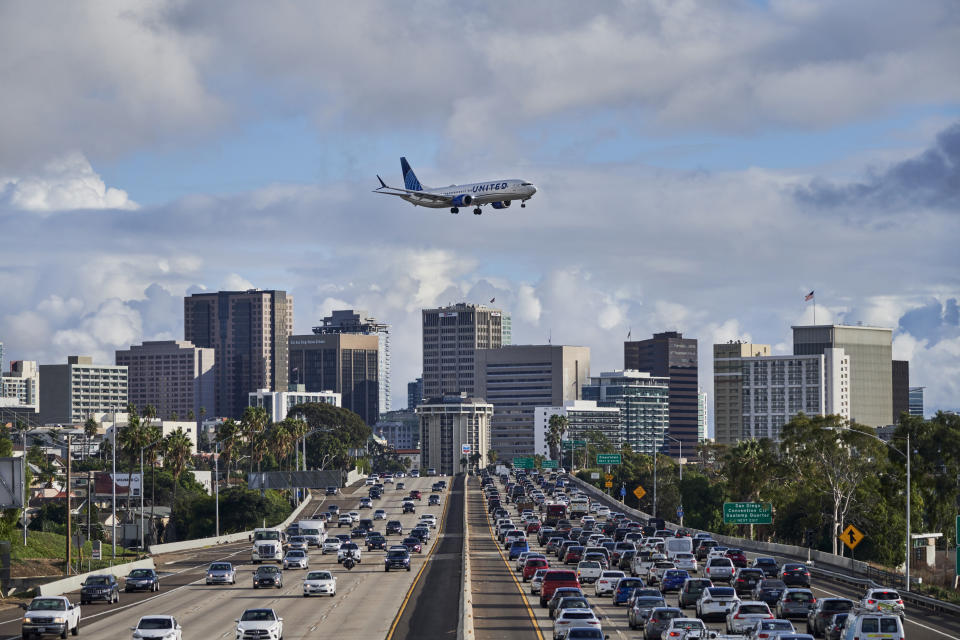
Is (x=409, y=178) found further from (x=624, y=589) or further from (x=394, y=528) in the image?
(x=624, y=589)

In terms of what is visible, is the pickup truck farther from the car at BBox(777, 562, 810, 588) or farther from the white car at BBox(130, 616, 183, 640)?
the car at BBox(777, 562, 810, 588)

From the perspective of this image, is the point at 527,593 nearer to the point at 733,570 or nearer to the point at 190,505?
the point at 733,570

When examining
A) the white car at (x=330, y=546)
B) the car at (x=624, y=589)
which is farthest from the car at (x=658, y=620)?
the white car at (x=330, y=546)

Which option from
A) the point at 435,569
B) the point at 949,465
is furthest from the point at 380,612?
the point at 949,465

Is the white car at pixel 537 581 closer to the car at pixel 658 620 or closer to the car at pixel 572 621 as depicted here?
the car at pixel 658 620

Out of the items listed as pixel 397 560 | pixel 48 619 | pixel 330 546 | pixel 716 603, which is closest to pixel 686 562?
pixel 397 560

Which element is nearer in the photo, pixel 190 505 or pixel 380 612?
pixel 380 612

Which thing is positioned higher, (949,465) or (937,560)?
(949,465)
